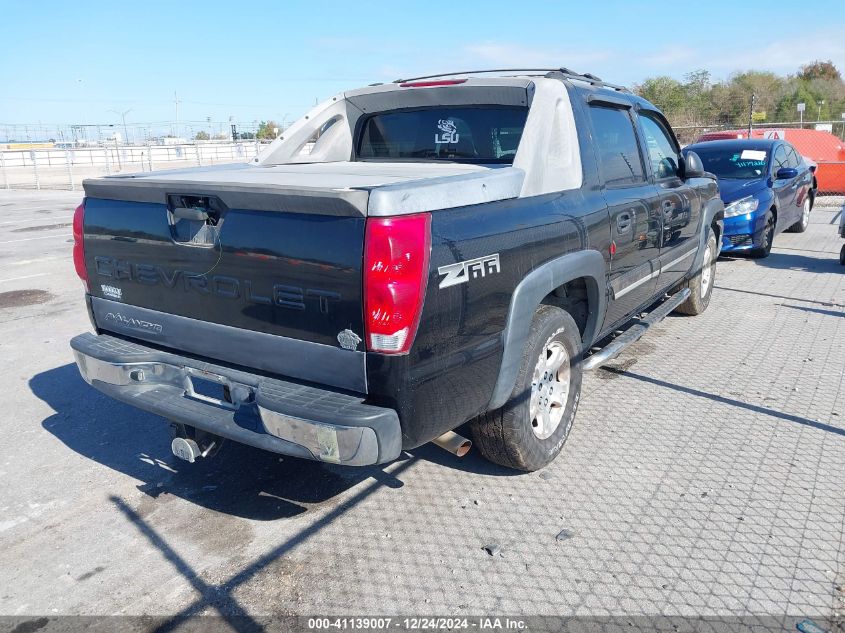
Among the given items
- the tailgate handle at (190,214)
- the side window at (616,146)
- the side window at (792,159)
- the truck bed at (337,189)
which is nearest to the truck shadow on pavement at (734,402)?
the side window at (616,146)

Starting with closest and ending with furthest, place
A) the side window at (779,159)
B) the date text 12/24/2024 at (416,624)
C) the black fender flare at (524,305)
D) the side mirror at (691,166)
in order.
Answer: the date text 12/24/2024 at (416,624)
the black fender flare at (524,305)
the side mirror at (691,166)
the side window at (779,159)

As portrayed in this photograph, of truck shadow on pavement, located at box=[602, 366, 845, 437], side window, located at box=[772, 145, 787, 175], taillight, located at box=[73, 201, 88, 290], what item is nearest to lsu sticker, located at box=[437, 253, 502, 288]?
taillight, located at box=[73, 201, 88, 290]

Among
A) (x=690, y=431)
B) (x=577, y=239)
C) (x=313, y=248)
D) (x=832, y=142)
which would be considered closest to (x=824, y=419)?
(x=690, y=431)

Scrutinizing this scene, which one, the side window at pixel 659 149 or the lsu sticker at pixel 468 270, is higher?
the side window at pixel 659 149

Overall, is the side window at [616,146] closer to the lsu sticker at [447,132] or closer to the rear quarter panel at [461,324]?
the lsu sticker at [447,132]

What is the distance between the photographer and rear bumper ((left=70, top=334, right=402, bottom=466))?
2.65 meters

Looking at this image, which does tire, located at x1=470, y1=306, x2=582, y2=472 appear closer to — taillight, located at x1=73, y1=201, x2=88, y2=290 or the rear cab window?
the rear cab window

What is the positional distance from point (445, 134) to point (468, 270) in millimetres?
1824

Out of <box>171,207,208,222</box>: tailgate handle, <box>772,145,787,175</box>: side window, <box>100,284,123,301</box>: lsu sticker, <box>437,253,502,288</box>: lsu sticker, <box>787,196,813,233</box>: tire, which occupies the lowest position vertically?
<box>787,196,813,233</box>: tire

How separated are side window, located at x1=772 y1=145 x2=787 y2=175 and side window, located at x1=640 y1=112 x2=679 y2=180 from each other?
4.82 m

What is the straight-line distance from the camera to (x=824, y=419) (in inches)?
177

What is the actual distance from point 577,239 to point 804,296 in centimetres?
539

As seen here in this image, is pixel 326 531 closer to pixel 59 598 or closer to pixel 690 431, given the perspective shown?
pixel 59 598

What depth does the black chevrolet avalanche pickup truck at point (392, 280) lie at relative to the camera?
2.66 m
